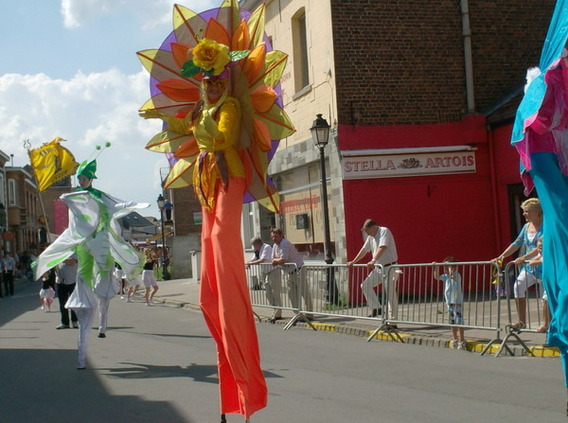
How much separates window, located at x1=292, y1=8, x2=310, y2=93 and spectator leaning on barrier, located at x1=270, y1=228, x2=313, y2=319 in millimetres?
5999

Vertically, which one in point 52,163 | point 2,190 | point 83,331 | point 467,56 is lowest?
point 83,331

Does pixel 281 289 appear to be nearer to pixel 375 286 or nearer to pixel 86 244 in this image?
pixel 375 286

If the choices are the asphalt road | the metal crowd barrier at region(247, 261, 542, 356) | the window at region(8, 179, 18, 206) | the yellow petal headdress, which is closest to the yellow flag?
the asphalt road

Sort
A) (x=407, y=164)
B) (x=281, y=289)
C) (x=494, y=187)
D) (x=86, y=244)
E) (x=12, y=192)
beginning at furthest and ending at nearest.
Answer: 1. (x=12, y=192)
2. (x=494, y=187)
3. (x=407, y=164)
4. (x=281, y=289)
5. (x=86, y=244)

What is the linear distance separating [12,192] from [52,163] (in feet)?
206

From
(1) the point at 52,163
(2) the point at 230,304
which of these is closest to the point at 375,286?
(1) the point at 52,163

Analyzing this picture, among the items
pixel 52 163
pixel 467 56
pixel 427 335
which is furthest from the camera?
pixel 467 56

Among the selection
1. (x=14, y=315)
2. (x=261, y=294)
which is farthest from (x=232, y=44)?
(x=14, y=315)

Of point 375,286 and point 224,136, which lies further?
point 375,286

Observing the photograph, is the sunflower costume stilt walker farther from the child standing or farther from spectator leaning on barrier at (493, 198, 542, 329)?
the child standing

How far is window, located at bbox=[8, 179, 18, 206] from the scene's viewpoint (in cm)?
6962

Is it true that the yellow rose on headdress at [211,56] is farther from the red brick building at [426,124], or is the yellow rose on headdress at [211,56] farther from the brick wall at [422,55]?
the brick wall at [422,55]

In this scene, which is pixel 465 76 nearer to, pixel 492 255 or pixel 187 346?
pixel 492 255

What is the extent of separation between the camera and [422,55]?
17.4m
